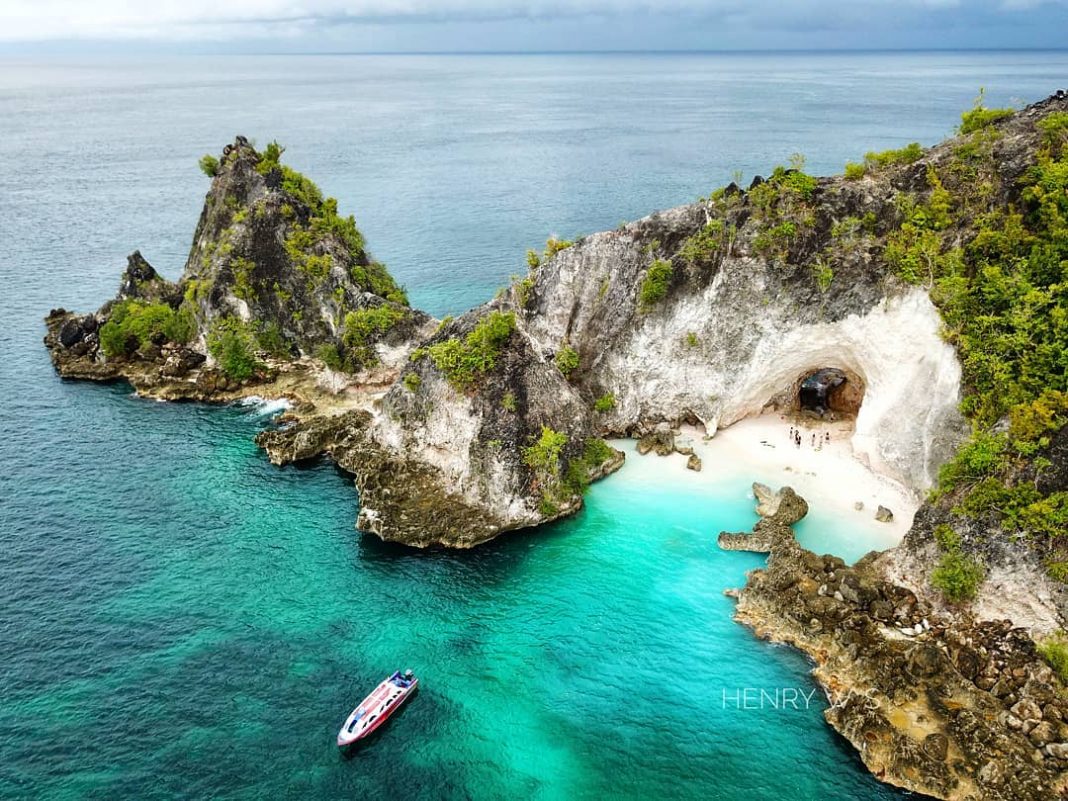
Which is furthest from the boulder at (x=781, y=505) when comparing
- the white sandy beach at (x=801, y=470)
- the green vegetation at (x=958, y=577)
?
the green vegetation at (x=958, y=577)

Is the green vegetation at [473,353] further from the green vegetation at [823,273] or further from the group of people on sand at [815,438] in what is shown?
the group of people on sand at [815,438]

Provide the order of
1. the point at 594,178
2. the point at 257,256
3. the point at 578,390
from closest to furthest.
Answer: the point at 578,390, the point at 257,256, the point at 594,178

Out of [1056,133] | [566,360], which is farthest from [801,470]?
[1056,133]

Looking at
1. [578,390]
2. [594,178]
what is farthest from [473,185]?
[578,390]

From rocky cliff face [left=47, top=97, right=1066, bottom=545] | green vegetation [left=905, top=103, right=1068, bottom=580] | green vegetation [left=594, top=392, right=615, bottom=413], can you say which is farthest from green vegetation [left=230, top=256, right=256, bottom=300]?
green vegetation [left=905, top=103, right=1068, bottom=580]

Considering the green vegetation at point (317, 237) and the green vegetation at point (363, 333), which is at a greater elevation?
the green vegetation at point (317, 237)

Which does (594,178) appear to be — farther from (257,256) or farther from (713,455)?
(713,455)
